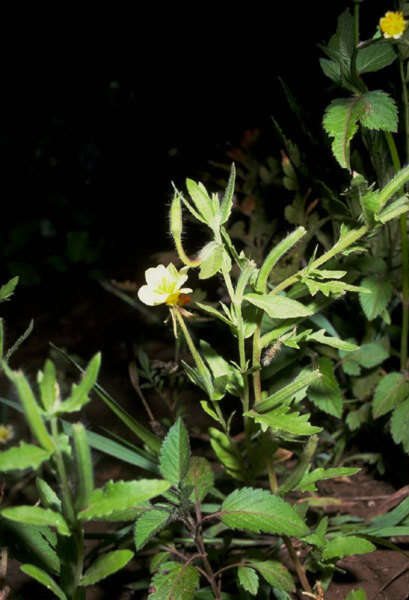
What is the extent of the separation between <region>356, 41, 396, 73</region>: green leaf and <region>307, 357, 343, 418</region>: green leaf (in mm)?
457

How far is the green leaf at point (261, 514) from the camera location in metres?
0.66

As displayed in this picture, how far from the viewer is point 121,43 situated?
8.42 feet

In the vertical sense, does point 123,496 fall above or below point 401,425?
above

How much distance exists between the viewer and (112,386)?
1.56m

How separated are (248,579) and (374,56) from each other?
74 cm

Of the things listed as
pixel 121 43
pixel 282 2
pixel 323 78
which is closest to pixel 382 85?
pixel 323 78

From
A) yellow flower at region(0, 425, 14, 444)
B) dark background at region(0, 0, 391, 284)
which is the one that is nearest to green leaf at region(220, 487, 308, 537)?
yellow flower at region(0, 425, 14, 444)

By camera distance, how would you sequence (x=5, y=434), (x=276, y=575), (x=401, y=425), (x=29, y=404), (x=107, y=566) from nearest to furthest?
(x=29, y=404) → (x=107, y=566) → (x=276, y=575) → (x=401, y=425) → (x=5, y=434)

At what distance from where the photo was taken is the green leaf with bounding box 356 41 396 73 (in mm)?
832

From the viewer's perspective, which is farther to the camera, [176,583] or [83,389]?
[176,583]

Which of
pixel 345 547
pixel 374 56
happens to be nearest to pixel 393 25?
pixel 374 56

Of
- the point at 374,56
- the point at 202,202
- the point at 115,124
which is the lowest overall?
the point at 115,124

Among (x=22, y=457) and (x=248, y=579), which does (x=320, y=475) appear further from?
(x=22, y=457)

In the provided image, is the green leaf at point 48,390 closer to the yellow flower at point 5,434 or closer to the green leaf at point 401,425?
the green leaf at point 401,425
